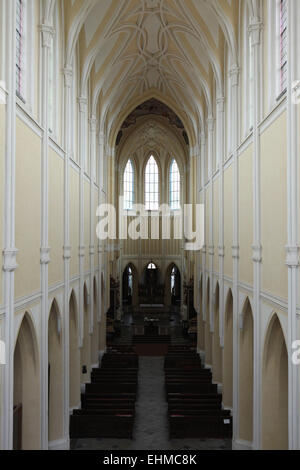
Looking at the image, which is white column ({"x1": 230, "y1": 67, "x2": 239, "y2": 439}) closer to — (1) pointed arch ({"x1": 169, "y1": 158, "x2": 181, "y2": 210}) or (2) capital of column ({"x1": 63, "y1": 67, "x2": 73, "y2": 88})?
(2) capital of column ({"x1": 63, "y1": 67, "x2": 73, "y2": 88})

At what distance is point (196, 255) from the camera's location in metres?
27.9

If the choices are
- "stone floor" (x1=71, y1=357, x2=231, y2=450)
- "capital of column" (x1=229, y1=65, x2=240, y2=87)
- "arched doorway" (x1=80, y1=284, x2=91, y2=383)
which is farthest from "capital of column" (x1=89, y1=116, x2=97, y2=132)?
"stone floor" (x1=71, y1=357, x2=231, y2=450)

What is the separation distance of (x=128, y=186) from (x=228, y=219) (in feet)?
84.2

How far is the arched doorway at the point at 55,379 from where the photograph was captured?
574 inches

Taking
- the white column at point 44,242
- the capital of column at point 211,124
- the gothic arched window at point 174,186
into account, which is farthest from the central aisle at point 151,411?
the gothic arched window at point 174,186

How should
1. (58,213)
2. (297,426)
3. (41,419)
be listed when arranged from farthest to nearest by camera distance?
(58,213) → (41,419) → (297,426)

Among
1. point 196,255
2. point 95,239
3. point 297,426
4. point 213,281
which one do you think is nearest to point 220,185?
point 213,281

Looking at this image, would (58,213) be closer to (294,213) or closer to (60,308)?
(60,308)

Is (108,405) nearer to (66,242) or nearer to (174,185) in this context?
(66,242)

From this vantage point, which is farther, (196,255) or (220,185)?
(196,255)

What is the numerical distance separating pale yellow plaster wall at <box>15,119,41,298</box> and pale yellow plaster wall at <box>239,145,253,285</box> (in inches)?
236

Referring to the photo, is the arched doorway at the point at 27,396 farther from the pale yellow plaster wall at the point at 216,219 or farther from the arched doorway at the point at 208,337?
the arched doorway at the point at 208,337

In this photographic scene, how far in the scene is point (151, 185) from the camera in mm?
43469
